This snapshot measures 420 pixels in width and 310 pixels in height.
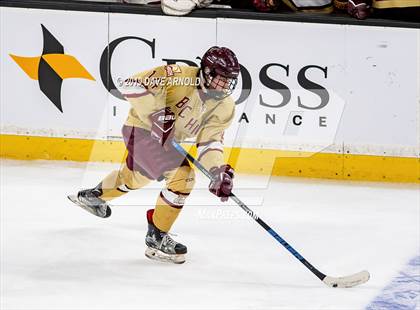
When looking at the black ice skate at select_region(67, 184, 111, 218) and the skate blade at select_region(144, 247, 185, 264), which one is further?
the black ice skate at select_region(67, 184, 111, 218)

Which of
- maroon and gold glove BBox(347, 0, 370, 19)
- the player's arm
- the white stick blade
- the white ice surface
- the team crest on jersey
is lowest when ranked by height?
the white ice surface

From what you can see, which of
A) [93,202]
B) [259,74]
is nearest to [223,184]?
[93,202]

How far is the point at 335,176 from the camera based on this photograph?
5898 mm

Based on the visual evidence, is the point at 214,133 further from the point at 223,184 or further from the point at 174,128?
the point at 223,184

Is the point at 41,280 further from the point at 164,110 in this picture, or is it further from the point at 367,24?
the point at 367,24

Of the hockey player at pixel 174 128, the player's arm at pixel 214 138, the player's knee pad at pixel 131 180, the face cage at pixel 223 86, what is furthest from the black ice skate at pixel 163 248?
the face cage at pixel 223 86

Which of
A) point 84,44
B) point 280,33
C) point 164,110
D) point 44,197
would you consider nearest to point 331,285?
point 164,110

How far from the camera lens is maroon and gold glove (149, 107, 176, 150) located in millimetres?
4133

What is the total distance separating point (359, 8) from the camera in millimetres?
5973

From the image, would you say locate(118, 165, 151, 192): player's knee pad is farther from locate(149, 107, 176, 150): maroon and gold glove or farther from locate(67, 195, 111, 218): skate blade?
locate(149, 107, 176, 150): maroon and gold glove

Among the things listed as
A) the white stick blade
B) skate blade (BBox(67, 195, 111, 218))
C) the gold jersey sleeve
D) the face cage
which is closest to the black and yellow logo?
skate blade (BBox(67, 195, 111, 218))

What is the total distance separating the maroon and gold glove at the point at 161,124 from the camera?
413 centimetres

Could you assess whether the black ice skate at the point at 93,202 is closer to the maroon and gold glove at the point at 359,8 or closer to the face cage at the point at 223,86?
the face cage at the point at 223,86

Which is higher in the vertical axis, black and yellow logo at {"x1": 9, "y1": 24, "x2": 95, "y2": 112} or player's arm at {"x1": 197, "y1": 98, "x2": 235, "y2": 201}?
player's arm at {"x1": 197, "y1": 98, "x2": 235, "y2": 201}
